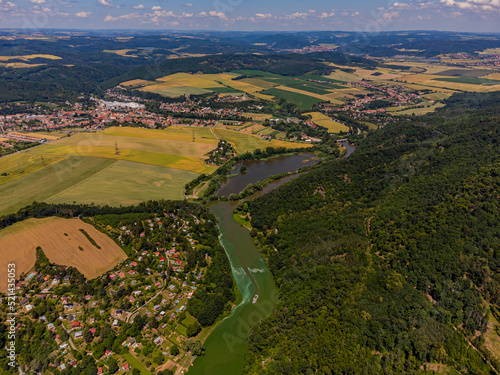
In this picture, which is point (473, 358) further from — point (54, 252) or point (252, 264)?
point (54, 252)

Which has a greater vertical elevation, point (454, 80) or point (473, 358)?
point (454, 80)

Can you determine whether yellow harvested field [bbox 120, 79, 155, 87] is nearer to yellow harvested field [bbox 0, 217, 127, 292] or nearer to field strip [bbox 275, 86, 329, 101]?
field strip [bbox 275, 86, 329, 101]

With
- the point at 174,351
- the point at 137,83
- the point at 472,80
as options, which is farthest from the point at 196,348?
the point at 472,80

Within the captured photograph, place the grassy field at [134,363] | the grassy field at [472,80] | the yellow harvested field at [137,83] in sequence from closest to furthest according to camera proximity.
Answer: the grassy field at [134,363]
the grassy field at [472,80]
the yellow harvested field at [137,83]

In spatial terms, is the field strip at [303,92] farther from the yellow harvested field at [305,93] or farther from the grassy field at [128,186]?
the grassy field at [128,186]

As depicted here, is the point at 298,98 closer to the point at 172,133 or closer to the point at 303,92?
the point at 303,92

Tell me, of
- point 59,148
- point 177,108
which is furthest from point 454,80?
point 59,148

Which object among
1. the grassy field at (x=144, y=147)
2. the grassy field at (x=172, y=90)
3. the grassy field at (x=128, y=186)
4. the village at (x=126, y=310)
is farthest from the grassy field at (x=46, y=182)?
the grassy field at (x=172, y=90)
